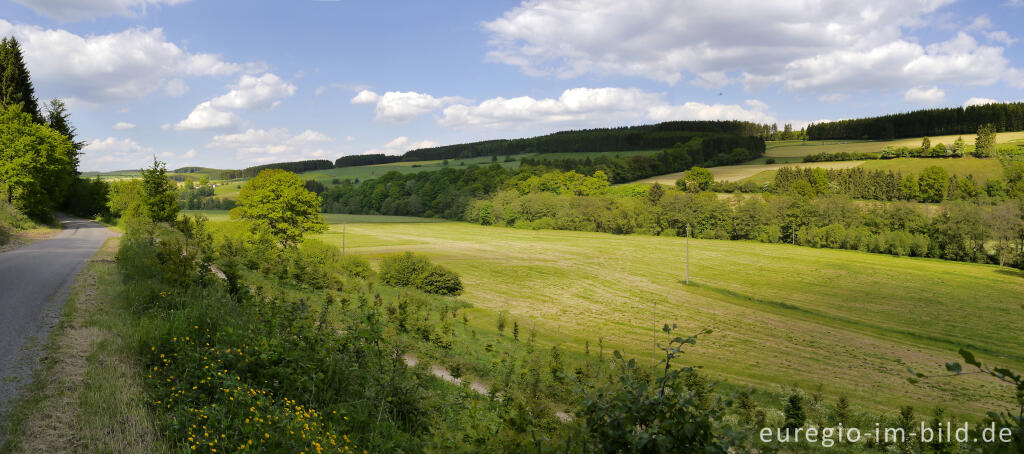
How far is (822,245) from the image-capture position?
7669 cm

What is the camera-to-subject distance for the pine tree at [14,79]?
40250mm

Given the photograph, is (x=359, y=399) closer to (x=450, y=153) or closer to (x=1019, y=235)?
(x=1019, y=235)

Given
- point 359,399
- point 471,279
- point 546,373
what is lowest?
point 471,279

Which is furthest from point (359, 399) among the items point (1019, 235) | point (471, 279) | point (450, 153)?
point (450, 153)

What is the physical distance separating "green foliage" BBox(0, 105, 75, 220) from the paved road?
16659 mm

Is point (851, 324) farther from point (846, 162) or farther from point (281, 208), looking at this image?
point (846, 162)

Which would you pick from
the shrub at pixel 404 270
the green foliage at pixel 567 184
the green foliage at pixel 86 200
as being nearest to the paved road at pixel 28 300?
the shrub at pixel 404 270

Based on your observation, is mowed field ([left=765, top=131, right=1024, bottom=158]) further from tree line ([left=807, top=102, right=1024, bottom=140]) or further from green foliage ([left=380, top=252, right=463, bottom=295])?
green foliage ([left=380, top=252, right=463, bottom=295])

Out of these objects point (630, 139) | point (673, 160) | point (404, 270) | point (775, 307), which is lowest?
point (775, 307)

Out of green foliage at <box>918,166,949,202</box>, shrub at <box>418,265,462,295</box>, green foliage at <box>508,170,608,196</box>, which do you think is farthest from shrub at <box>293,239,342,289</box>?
green foliage at <box>918,166,949,202</box>

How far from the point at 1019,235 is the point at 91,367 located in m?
84.0

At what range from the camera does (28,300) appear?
10.4 meters

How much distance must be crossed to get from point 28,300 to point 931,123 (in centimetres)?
14829

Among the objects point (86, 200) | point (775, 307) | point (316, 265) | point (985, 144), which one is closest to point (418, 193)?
point (86, 200)
